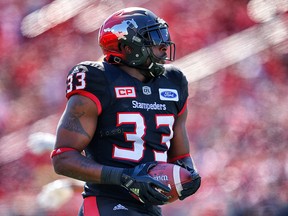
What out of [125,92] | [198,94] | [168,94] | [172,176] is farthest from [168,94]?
[198,94]

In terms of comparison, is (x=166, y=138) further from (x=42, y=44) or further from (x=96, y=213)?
(x=42, y=44)

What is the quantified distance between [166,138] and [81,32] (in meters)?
3.68

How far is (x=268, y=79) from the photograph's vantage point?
6387 mm

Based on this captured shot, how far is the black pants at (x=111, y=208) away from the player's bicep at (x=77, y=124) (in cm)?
29

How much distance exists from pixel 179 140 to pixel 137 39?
2.07 feet

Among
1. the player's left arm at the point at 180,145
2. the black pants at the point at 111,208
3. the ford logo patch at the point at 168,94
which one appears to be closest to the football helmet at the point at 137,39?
the ford logo patch at the point at 168,94

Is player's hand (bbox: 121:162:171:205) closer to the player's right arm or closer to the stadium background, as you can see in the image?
the player's right arm

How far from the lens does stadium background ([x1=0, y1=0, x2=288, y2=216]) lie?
5.99 meters

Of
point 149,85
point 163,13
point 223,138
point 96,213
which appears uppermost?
point 149,85

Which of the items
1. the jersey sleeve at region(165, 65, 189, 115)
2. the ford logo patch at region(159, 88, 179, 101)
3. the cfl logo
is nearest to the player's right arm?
the cfl logo

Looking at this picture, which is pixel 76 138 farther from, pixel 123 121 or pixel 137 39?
pixel 137 39

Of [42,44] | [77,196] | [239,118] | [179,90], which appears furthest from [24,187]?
[179,90]

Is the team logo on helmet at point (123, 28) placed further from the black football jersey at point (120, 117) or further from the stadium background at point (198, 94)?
the stadium background at point (198, 94)

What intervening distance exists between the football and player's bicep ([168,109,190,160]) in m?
0.45
